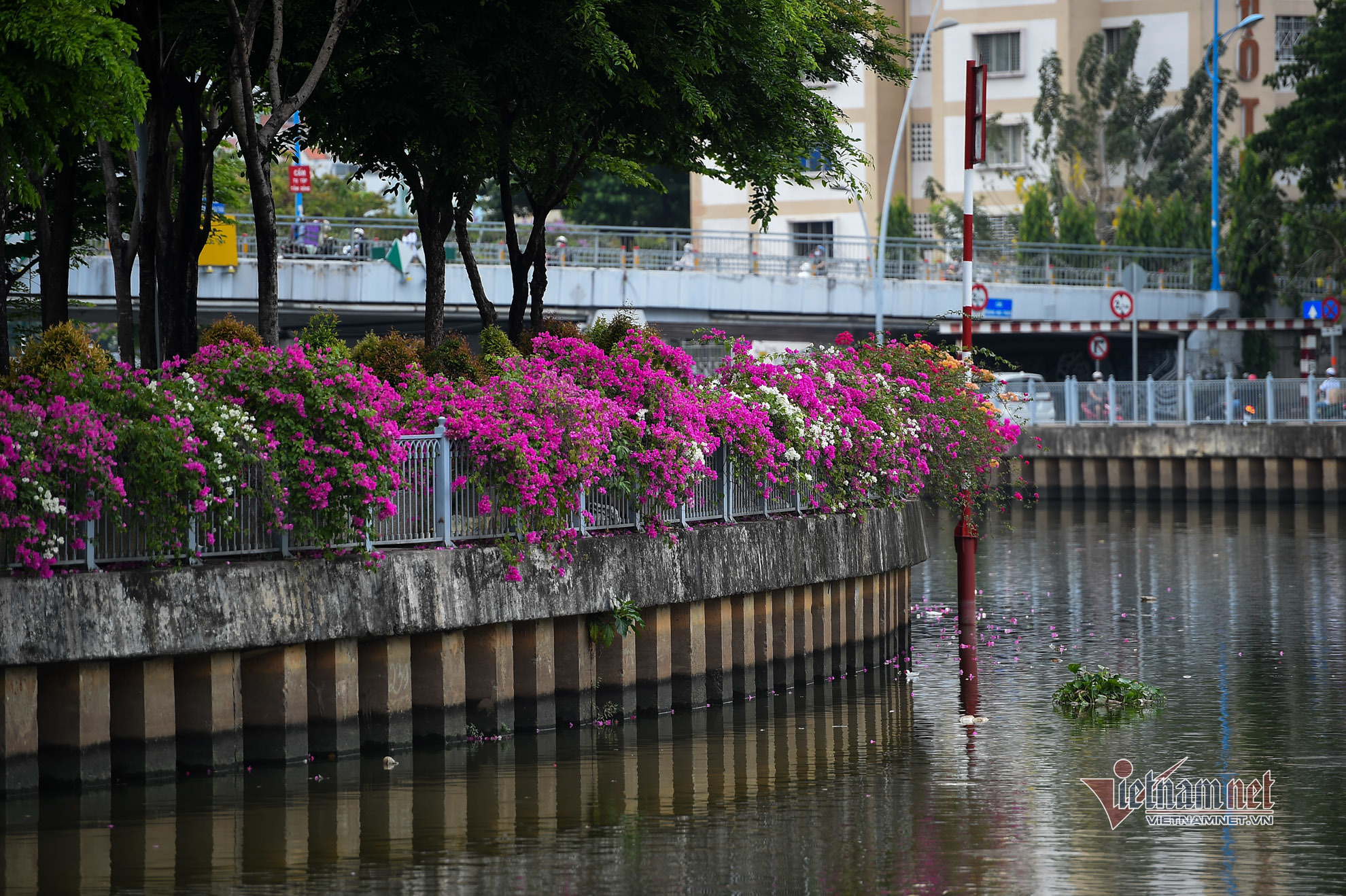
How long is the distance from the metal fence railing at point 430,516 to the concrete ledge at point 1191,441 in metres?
26.0

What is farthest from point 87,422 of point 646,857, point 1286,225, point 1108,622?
point 1286,225

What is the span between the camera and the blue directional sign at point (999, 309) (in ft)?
180

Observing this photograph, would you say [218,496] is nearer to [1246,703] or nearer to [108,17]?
[108,17]

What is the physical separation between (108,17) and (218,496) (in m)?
3.68

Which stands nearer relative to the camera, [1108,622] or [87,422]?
[87,422]

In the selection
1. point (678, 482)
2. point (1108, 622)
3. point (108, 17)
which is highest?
point (108, 17)

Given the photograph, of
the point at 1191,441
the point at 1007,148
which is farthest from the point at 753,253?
the point at 1007,148

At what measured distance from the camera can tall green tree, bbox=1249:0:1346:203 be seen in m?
52.6

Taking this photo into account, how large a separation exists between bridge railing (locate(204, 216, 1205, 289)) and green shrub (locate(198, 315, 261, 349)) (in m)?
24.2

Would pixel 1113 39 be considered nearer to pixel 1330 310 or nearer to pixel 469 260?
pixel 1330 310

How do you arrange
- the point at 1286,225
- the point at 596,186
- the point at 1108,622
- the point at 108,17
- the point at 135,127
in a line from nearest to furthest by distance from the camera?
1. the point at 108,17
2. the point at 135,127
3. the point at 1108,622
4. the point at 1286,225
5. the point at 596,186

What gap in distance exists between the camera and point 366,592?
1357cm

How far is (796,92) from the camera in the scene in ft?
70.6

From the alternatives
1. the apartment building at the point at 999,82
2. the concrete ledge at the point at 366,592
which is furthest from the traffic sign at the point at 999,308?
the concrete ledge at the point at 366,592
